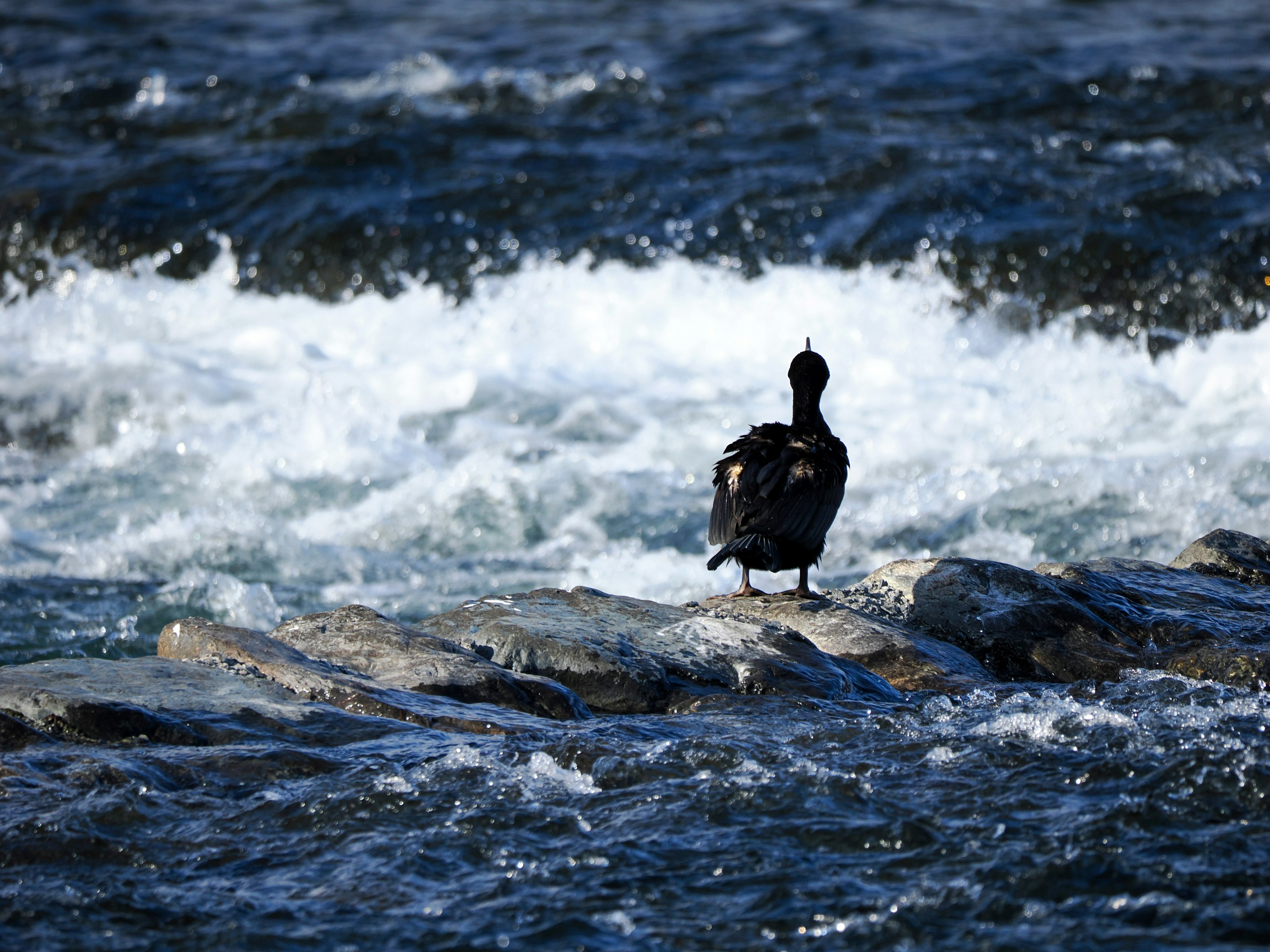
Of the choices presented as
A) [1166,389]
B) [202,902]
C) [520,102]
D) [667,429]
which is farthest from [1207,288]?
[202,902]

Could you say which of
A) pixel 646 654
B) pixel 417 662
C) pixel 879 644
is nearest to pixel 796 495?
pixel 879 644

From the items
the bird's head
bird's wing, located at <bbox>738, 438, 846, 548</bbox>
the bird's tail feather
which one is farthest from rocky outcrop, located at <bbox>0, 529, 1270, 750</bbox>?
the bird's head

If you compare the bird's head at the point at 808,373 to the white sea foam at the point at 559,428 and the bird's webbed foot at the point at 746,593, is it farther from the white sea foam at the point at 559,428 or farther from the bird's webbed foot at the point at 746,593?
the white sea foam at the point at 559,428

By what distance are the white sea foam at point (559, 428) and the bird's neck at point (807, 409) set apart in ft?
6.52

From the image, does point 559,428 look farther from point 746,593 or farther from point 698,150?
point 698,150

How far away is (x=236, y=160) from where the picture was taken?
13.0 m

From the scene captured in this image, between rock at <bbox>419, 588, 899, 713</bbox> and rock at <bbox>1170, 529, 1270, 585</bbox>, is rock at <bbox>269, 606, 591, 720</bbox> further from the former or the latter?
rock at <bbox>1170, 529, 1270, 585</bbox>

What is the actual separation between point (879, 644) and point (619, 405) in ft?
16.4

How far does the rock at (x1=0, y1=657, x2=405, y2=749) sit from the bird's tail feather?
1.62 m

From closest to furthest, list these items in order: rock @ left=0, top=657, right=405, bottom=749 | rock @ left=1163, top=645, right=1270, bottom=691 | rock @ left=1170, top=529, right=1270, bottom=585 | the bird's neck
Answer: rock @ left=0, top=657, right=405, bottom=749, rock @ left=1163, top=645, right=1270, bottom=691, the bird's neck, rock @ left=1170, top=529, right=1270, bottom=585

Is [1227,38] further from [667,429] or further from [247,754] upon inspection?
[247,754]

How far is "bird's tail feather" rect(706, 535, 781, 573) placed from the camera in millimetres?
4922

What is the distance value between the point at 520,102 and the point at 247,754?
1148 cm

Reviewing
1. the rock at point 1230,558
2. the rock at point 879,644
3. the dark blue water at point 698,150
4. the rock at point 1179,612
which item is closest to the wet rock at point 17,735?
the rock at point 879,644
